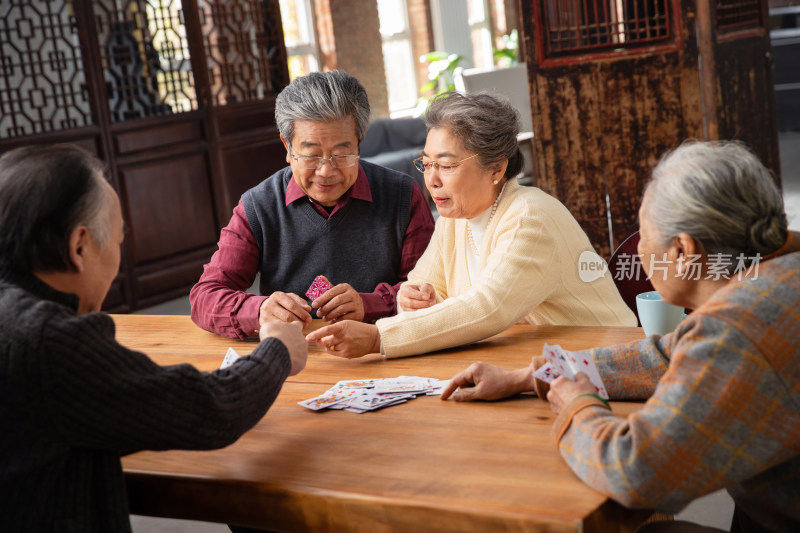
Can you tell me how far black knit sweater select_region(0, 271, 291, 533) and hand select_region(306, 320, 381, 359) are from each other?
1.84 feet

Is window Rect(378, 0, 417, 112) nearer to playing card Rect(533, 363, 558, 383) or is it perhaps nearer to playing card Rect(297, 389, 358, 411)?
playing card Rect(297, 389, 358, 411)

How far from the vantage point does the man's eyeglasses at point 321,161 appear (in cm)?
253

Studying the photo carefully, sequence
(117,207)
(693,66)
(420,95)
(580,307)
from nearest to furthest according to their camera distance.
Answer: (117,207) → (580,307) → (693,66) → (420,95)

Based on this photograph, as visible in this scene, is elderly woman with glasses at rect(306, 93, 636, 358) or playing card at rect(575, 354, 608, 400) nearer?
playing card at rect(575, 354, 608, 400)

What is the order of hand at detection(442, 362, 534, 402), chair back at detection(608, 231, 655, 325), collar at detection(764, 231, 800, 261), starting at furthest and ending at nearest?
chair back at detection(608, 231, 655, 325) < hand at detection(442, 362, 534, 402) < collar at detection(764, 231, 800, 261)

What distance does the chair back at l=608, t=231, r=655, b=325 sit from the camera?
2463 millimetres

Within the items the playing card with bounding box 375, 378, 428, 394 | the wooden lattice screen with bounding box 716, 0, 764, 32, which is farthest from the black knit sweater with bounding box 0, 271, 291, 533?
the wooden lattice screen with bounding box 716, 0, 764, 32

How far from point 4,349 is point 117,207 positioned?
12.8 inches

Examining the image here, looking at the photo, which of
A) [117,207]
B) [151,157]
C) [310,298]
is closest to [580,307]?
[310,298]

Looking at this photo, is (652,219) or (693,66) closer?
(652,219)

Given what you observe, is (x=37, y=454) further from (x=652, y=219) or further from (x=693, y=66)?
(x=693, y=66)

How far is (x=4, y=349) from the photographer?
128cm

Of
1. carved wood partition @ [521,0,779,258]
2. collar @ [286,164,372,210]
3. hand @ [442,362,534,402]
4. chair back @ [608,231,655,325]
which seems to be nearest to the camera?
hand @ [442,362,534,402]

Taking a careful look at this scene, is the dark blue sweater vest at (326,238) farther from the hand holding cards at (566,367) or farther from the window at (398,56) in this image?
the window at (398,56)
